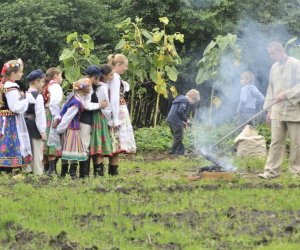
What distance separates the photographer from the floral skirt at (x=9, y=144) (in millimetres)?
10984

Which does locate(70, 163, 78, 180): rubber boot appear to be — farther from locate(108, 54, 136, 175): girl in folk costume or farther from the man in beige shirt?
the man in beige shirt

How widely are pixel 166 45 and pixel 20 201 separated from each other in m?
10.1

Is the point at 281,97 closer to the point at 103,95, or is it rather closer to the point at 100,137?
the point at 103,95

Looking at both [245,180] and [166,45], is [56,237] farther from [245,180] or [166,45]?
[166,45]

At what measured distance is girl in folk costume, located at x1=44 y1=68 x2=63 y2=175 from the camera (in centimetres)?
1130

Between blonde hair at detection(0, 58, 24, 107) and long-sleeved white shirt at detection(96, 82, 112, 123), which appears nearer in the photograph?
blonde hair at detection(0, 58, 24, 107)

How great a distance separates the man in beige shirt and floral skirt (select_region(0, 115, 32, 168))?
363cm

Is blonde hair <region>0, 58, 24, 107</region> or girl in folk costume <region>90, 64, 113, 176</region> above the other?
blonde hair <region>0, 58, 24, 107</region>

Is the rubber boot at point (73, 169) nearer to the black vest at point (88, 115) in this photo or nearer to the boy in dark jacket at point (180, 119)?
the black vest at point (88, 115)

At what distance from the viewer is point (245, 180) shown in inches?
420

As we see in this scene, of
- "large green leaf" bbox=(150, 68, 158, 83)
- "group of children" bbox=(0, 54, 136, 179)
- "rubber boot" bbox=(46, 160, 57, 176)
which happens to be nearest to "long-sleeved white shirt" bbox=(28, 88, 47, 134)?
"group of children" bbox=(0, 54, 136, 179)

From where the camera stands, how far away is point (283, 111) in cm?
1114

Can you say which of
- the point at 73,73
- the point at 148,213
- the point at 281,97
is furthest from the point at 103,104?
the point at 73,73

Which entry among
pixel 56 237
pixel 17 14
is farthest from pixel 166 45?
pixel 56 237
